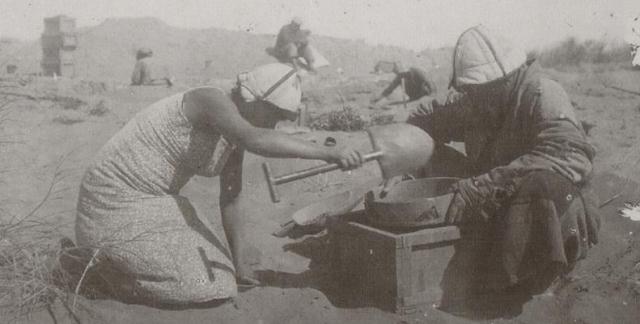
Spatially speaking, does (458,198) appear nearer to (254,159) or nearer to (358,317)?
(358,317)

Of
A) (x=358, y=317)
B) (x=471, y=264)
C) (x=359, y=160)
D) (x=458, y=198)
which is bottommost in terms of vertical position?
(x=358, y=317)

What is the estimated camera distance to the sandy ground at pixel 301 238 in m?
3.37

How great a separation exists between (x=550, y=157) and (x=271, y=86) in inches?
60.3

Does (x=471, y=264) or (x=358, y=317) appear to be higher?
(x=471, y=264)

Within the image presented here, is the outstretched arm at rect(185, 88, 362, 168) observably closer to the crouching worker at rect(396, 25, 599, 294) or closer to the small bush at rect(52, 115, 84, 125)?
the crouching worker at rect(396, 25, 599, 294)

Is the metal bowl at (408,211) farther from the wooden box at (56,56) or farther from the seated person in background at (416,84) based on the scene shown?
the wooden box at (56,56)

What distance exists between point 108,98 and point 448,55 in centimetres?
1785

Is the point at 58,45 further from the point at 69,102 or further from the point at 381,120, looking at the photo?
the point at 381,120

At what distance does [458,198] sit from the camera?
11.3ft

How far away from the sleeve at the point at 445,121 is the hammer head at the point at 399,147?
539mm

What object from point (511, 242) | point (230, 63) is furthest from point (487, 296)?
point (230, 63)

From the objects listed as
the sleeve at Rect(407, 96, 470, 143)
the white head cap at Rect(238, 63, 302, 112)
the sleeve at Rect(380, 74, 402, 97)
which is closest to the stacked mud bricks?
the sleeve at Rect(380, 74, 402, 97)

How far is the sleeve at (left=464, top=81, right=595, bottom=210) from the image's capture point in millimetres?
3447

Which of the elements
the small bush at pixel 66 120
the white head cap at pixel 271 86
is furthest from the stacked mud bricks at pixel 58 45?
the white head cap at pixel 271 86
